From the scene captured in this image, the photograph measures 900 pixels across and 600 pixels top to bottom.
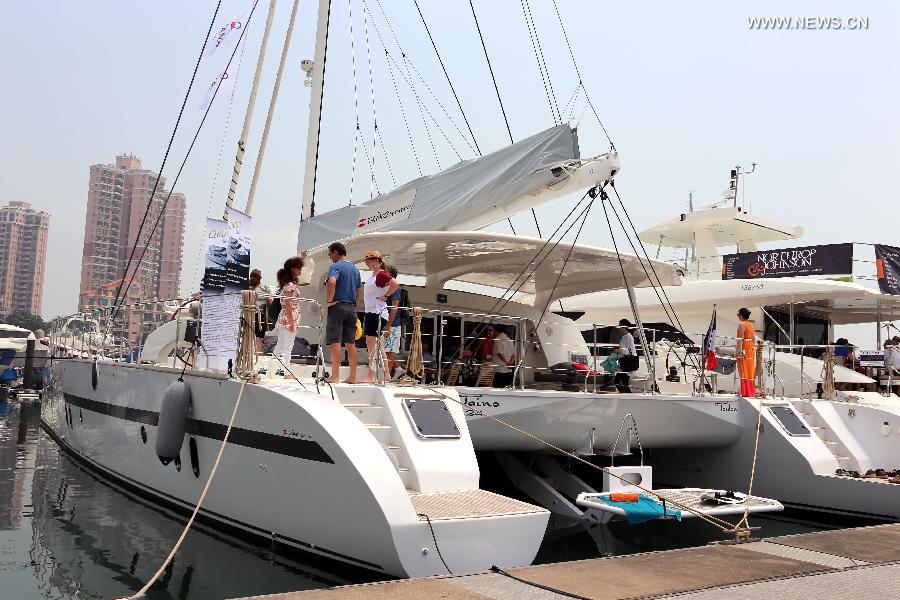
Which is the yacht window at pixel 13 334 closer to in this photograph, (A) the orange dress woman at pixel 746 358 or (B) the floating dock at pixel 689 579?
(A) the orange dress woman at pixel 746 358

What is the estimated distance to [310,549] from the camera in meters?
5.79

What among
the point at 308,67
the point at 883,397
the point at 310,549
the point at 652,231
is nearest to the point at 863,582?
the point at 310,549

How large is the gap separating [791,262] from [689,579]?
15.0 meters

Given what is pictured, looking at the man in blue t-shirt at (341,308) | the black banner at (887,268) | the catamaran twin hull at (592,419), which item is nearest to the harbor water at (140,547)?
the catamaran twin hull at (592,419)

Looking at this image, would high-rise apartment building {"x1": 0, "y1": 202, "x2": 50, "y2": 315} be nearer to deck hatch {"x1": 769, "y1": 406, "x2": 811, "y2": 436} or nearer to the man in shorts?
the man in shorts

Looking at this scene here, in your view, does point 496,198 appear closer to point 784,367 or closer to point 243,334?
point 243,334

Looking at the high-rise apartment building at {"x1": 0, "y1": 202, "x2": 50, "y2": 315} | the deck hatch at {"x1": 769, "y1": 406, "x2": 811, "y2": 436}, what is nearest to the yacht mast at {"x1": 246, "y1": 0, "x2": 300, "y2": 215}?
the deck hatch at {"x1": 769, "y1": 406, "x2": 811, "y2": 436}

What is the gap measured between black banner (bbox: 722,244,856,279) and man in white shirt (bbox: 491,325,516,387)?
10.2m

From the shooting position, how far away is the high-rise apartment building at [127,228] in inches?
1448

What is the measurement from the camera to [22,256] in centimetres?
9456

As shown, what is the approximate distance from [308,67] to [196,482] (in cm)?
860

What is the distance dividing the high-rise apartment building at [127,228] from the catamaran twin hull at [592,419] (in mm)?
25439

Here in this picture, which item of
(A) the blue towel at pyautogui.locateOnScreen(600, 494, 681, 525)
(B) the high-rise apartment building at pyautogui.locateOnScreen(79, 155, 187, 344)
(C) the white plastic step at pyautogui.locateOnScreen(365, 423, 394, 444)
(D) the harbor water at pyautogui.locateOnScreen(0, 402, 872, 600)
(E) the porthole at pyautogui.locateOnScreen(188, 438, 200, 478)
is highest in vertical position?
(B) the high-rise apartment building at pyautogui.locateOnScreen(79, 155, 187, 344)

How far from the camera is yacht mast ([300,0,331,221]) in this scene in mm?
12070
